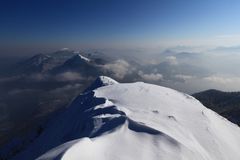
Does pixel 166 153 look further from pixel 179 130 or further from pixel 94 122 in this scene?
pixel 94 122

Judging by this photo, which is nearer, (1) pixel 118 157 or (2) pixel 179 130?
(1) pixel 118 157

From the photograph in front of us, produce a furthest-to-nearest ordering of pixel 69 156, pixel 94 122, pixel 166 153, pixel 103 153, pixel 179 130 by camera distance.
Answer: pixel 94 122 → pixel 179 130 → pixel 166 153 → pixel 103 153 → pixel 69 156

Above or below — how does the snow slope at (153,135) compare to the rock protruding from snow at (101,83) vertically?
above

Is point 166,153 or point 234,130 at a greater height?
point 166,153

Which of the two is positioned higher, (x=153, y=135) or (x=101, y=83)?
(x=153, y=135)

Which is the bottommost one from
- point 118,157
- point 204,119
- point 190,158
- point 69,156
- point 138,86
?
point 138,86

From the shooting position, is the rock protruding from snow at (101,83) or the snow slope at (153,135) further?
A: the rock protruding from snow at (101,83)

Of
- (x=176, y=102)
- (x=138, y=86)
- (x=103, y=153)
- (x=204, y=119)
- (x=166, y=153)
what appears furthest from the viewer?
(x=138, y=86)

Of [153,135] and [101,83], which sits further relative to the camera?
[101,83]

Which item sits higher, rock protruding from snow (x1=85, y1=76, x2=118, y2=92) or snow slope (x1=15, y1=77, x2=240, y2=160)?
snow slope (x1=15, y1=77, x2=240, y2=160)

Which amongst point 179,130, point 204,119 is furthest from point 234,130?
point 179,130

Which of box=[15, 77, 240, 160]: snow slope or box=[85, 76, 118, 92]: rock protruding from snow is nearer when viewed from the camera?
box=[15, 77, 240, 160]: snow slope
